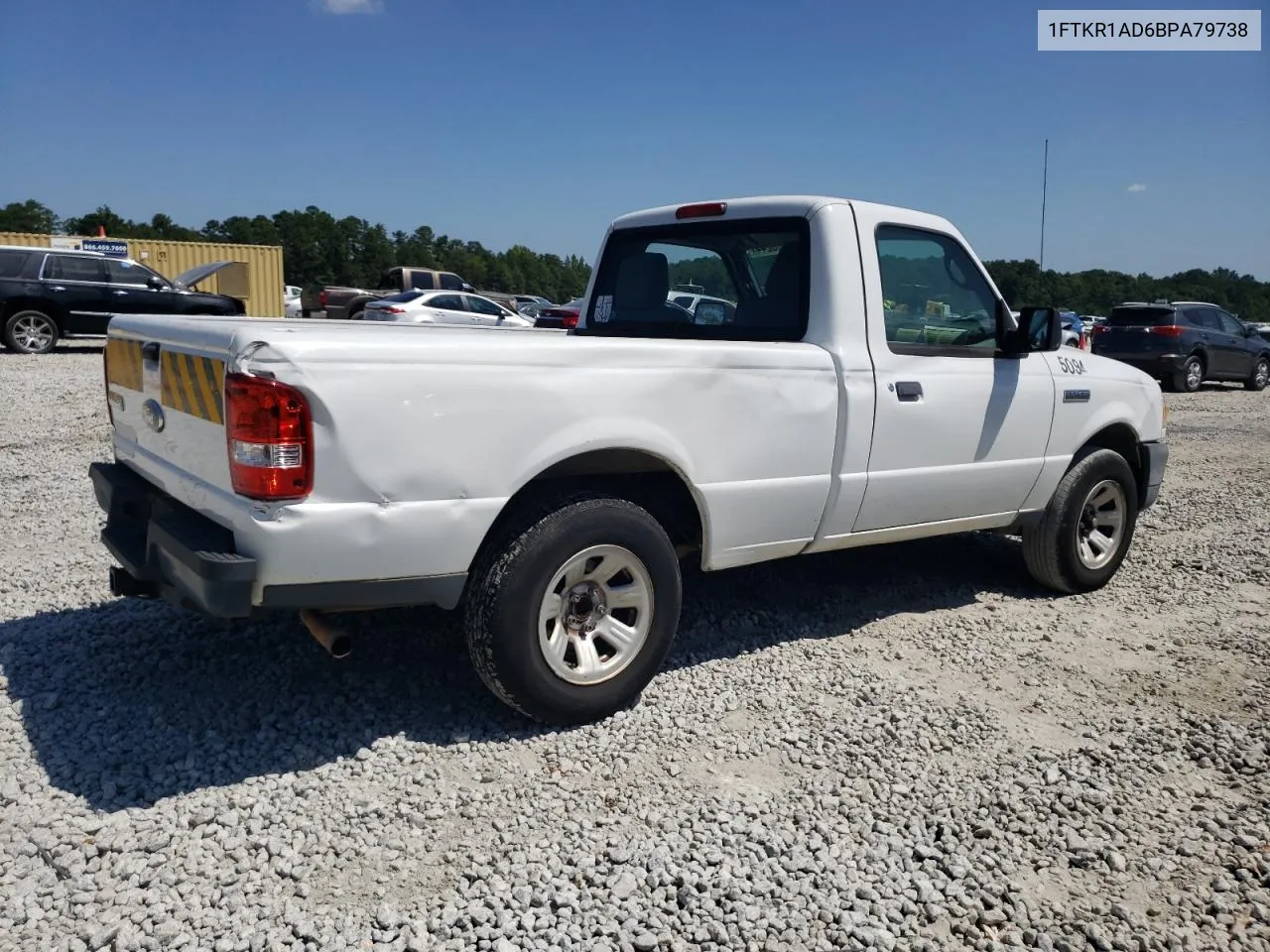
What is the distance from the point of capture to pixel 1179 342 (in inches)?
730

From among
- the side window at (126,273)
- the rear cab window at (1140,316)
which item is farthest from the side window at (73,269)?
the rear cab window at (1140,316)

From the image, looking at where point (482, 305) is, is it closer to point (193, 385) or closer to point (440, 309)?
point (440, 309)

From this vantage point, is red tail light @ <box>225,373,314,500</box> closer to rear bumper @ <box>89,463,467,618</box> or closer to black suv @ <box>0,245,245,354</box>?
rear bumper @ <box>89,463,467,618</box>

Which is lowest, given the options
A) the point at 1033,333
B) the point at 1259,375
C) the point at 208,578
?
the point at 208,578

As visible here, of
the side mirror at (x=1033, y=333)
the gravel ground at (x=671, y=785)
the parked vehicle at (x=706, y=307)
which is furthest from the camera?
the side mirror at (x=1033, y=333)

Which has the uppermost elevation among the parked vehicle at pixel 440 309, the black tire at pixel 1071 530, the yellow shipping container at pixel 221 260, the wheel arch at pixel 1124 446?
the yellow shipping container at pixel 221 260

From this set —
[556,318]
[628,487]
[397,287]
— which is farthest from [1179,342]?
[397,287]

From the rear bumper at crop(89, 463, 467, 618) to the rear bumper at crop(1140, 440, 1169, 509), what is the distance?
4.36 m

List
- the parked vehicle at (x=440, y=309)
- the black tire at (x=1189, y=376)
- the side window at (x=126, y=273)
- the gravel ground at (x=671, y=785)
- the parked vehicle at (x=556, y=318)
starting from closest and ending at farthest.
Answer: the gravel ground at (x=671, y=785) → the side window at (x=126, y=273) → the black tire at (x=1189, y=376) → the parked vehicle at (x=440, y=309) → the parked vehicle at (x=556, y=318)

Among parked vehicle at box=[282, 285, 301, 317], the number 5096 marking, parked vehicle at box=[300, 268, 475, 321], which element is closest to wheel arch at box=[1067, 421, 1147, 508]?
the number 5096 marking

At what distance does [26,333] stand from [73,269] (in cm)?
125

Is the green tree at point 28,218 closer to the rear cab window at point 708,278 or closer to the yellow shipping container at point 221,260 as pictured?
the yellow shipping container at point 221,260

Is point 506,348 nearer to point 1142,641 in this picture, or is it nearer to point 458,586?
point 458,586

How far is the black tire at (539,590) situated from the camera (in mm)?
3328
